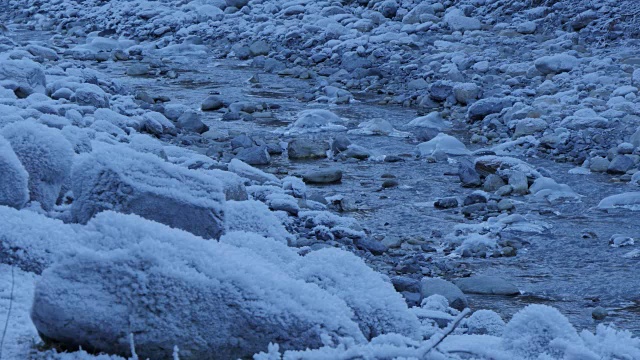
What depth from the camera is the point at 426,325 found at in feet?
10.3

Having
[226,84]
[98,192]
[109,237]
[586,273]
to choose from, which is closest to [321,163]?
[586,273]

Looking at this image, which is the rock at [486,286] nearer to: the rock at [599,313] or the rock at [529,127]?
the rock at [599,313]

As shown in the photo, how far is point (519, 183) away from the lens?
6.34 m

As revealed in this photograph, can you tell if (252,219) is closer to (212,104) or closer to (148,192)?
(148,192)

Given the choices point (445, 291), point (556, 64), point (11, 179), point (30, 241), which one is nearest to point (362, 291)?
point (30, 241)

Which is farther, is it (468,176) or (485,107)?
(485,107)

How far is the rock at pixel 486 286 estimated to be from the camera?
4.45 meters

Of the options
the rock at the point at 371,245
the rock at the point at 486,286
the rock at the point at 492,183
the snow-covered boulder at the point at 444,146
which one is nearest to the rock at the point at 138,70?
A: the snow-covered boulder at the point at 444,146

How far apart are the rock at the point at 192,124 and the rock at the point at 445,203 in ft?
8.38

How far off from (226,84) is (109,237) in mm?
7916

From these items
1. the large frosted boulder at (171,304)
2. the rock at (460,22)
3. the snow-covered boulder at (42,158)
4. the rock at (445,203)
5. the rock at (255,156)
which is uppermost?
the large frosted boulder at (171,304)

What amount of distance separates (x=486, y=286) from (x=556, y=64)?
17.2 ft

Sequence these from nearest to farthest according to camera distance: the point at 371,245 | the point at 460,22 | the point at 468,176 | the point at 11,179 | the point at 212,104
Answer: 1. the point at 11,179
2. the point at 371,245
3. the point at 468,176
4. the point at 212,104
5. the point at 460,22

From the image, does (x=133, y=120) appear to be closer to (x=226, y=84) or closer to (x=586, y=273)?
(x=226, y=84)
